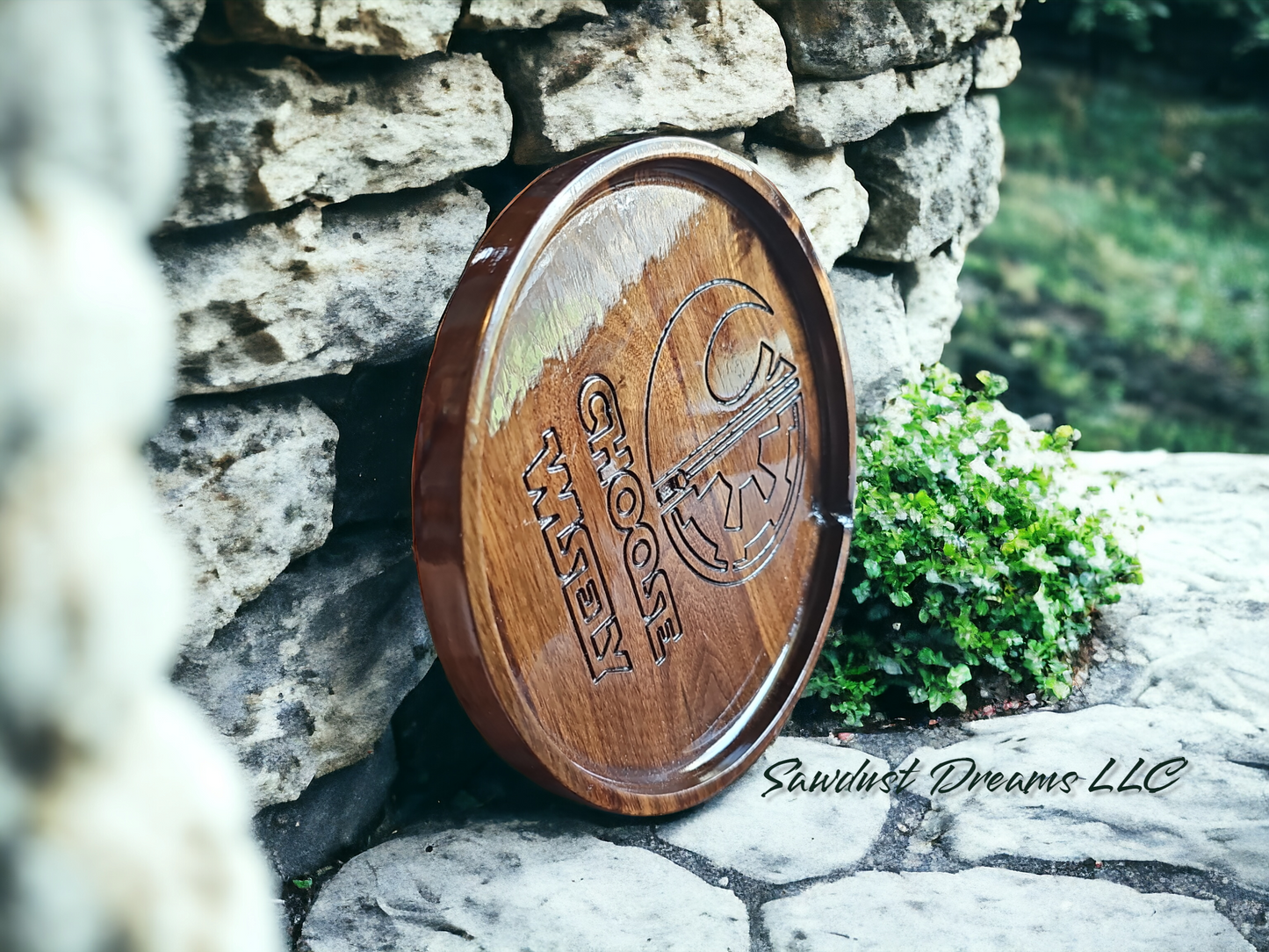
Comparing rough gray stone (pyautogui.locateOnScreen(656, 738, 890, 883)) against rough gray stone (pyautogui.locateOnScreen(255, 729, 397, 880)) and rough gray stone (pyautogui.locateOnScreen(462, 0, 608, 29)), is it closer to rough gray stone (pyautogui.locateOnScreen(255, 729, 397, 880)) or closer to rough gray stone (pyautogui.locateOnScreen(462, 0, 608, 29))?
rough gray stone (pyautogui.locateOnScreen(255, 729, 397, 880))

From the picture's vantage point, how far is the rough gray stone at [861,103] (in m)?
2.30

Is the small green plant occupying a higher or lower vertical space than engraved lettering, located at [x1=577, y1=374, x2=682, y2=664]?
lower

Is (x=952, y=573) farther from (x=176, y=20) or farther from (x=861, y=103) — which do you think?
(x=176, y=20)

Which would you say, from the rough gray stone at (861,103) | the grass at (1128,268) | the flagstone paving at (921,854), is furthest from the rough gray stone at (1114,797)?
the grass at (1128,268)

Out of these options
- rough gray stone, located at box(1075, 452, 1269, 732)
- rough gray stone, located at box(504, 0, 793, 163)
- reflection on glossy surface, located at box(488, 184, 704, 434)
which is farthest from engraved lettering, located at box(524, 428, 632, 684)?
rough gray stone, located at box(1075, 452, 1269, 732)

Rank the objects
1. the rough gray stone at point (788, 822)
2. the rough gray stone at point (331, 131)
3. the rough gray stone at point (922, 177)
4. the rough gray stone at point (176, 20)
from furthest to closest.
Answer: the rough gray stone at point (922, 177), the rough gray stone at point (788, 822), the rough gray stone at point (331, 131), the rough gray stone at point (176, 20)

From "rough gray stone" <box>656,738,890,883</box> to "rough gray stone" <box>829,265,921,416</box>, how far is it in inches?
37.3

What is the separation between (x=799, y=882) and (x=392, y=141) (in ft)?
4.46

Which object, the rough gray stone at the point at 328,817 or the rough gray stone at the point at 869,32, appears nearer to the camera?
the rough gray stone at the point at 328,817

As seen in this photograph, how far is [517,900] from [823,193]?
1.66 metres

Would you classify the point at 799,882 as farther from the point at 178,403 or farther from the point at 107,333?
the point at 107,333

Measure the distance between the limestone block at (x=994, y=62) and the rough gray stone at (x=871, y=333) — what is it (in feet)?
2.05

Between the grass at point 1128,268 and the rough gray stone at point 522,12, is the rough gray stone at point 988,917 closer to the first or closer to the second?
the rough gray stone at point 522,12

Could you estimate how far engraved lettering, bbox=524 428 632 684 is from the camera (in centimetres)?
159
